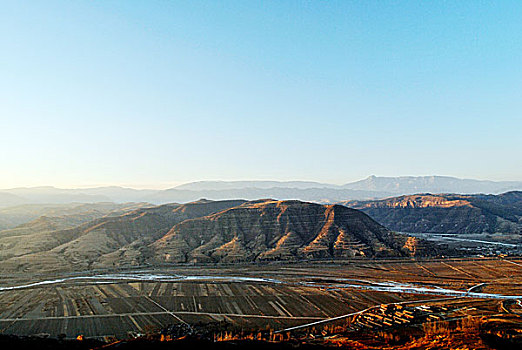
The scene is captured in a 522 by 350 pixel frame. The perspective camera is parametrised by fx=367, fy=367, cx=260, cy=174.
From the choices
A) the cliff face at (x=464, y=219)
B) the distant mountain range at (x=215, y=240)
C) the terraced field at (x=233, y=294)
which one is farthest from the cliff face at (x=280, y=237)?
the cliff face at (x=464, y=219)

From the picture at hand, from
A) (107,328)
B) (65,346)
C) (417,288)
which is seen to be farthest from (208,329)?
(417,288)

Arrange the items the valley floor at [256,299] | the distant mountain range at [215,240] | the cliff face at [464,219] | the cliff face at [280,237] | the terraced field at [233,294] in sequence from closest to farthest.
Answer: the valley floor at [256,299] → the terraced field at [233,294] → the distant mountain range at [215,240] → the cliff face at [280,237] → the cliff face at [464,219]

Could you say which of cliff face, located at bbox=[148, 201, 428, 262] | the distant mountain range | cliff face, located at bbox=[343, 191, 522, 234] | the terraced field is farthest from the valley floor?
cliff face, located at bbox=[343, 191, 522, 234]

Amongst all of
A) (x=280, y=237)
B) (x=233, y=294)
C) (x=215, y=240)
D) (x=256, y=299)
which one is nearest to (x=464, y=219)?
(x=280, y=237)

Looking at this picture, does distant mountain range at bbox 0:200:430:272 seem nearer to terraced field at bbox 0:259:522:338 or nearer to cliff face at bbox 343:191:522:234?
terraced field at bbox 0:259:522:338

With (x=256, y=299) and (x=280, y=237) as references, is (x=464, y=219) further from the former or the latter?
(x=256, y=299)

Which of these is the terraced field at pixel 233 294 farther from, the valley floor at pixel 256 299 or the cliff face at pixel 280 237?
the cliff face at pixel 280 237

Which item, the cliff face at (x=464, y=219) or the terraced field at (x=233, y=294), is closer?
the terraced field at (x=233, y=294)

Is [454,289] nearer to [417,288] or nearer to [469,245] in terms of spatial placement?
[417,288]

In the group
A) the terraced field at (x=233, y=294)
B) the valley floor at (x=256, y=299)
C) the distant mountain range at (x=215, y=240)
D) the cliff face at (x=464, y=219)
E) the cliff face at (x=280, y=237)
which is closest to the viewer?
the valley floor at (x=256, y=299)
